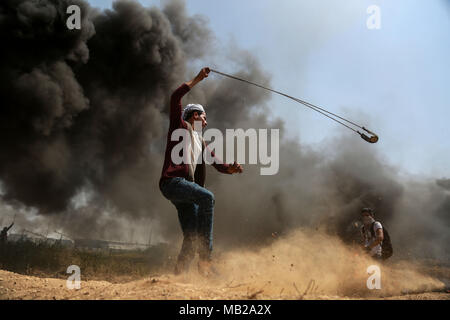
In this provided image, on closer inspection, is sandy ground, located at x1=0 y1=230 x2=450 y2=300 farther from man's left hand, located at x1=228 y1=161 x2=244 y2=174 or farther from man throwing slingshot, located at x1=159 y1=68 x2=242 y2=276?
man's left hand, located at x1=228 y1=161 x2=244 y2=174

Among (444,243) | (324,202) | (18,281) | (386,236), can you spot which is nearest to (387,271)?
(386,236)

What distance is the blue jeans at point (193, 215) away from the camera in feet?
12.6

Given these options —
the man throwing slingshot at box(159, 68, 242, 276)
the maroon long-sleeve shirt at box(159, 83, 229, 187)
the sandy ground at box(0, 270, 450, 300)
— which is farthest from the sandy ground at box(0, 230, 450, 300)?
the maroon long-sleeve shirt at box(159, 83, 229, 187)

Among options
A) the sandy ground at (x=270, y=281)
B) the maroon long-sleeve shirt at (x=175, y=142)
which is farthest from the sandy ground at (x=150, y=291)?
the maroon long-sleeve shirt at (x=175, y=142)

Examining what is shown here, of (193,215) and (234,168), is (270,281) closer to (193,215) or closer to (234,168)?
(193,215)

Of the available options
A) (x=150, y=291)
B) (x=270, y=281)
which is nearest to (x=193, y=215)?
(x=150, y=291)

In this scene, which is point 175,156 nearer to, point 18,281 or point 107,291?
point 107,291

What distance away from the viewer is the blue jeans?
12.6 feet

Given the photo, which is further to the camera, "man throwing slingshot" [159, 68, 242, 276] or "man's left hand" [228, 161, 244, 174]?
"man's left hand" [228, 161, 244, 174]

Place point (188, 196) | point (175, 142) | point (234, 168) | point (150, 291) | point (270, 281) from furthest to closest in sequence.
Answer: point (234, 168), point (175, 142), point (270, 281), point (188, 196), point (150, 291)

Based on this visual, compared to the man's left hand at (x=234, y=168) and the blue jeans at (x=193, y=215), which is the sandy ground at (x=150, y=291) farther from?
the man's left hand at (x=234, y=168)

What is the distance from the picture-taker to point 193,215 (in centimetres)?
407
